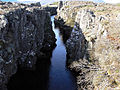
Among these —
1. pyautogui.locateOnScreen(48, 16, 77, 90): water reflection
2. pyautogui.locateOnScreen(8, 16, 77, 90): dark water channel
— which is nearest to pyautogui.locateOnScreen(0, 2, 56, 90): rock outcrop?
pyautogui.locateOnScreen(8, 16, 77, 90): dark water channel

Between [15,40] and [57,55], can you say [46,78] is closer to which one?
[15,40]

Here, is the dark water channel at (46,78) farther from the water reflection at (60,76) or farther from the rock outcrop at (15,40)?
the rock outcrop at (15,40)

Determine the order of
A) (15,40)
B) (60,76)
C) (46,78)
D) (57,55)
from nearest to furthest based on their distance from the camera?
(15,40), (46,78), (60,76), (57,55)

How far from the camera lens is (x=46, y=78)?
44.1 m

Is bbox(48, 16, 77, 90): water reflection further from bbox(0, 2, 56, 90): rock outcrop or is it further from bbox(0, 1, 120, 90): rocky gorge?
bbox(0, 2, 56, 90): rock outcrop

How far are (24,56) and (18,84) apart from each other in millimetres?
8738

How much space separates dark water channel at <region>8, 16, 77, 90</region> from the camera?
3991cm

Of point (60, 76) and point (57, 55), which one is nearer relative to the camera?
point (60, 76)

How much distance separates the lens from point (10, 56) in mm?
35219

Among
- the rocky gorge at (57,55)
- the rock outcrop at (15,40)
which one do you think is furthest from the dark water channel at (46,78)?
the rock outcrop at (15,40)

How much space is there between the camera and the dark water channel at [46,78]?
39.9 m

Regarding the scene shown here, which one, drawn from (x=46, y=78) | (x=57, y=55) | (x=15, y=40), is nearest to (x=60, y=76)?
(x=46, y=78)

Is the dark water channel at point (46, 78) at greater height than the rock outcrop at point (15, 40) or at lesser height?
lesser

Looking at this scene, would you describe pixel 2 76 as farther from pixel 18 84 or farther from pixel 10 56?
pixel 18 84
